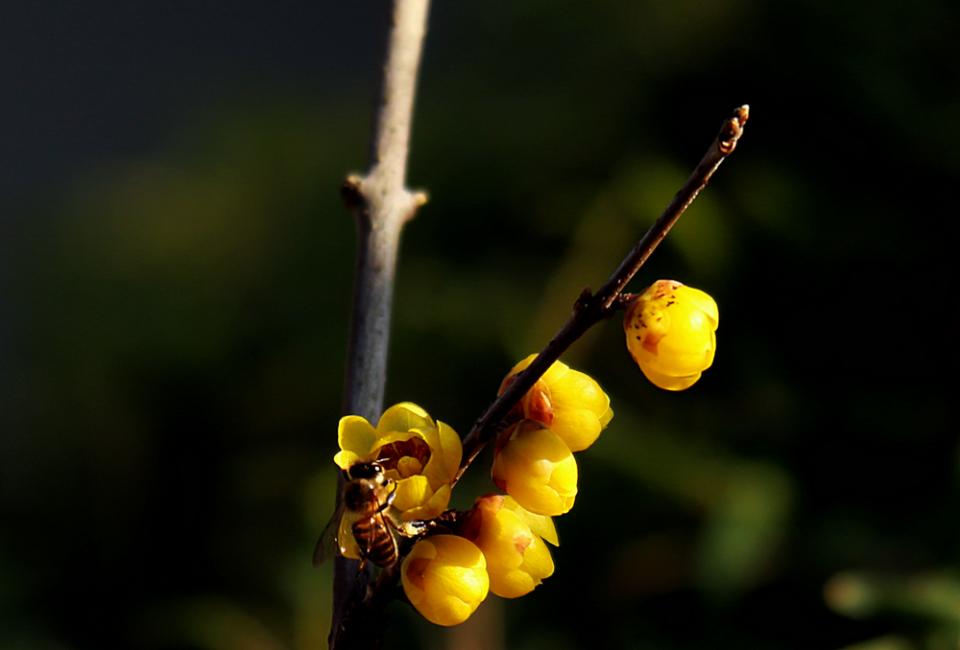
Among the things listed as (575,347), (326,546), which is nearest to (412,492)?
(326,546)

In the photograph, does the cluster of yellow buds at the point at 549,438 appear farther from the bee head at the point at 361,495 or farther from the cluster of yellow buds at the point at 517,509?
the bee head at the point at 361,495

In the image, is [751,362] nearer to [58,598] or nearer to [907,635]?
[907,635]

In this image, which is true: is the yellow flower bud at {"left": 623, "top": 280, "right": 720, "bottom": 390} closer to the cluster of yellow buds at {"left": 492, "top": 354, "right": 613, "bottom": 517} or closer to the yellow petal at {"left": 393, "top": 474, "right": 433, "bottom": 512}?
the cluster of yellow buds at {"left": 492, "top": 354, "right": 613, "bottom": 517}

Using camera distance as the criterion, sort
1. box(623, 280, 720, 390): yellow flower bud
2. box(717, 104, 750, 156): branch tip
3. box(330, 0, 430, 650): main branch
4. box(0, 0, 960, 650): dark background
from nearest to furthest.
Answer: box(717, 104, 750, 156): branch tip → box(623, 280, 720, 390): yellow flower bud → box(330, 0, 430, 650): main branch → box(0, 0, 960, 650): dark background

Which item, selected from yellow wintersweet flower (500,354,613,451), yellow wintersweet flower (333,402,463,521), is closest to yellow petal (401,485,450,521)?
yellow wintersweet flower (333,402,463,521)

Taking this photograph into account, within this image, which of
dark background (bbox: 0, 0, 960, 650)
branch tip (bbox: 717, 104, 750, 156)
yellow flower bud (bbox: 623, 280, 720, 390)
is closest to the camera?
branch tip (bbox: 717, 104, 750, 156)

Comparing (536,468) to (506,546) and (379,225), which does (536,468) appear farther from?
(379,225)

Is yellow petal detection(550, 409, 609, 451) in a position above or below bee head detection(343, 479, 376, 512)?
above
